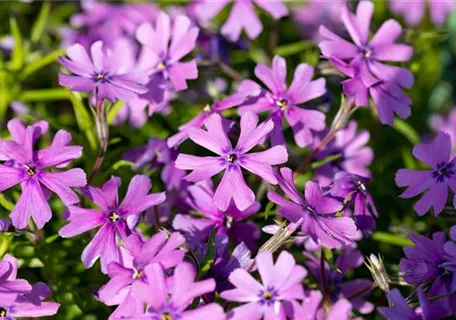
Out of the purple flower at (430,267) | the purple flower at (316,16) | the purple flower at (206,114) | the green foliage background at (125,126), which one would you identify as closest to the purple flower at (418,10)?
the green foliage background at (125,126)

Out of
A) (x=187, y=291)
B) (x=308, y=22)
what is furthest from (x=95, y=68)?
(x=308, y=22)

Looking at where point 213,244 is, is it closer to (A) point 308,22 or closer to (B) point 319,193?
(B) point 319,193

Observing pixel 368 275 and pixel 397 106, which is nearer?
pixel 397 106

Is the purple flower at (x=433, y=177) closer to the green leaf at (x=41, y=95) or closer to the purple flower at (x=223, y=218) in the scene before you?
the purple flower at (x=223, y=218)

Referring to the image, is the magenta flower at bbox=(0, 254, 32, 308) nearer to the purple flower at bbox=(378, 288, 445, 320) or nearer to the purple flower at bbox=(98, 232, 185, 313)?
the purple flower at bbox=(98, 232, 185, 313)

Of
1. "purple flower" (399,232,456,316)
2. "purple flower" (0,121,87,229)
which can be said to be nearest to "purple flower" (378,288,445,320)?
"purple flower" (399,232,456,316)
